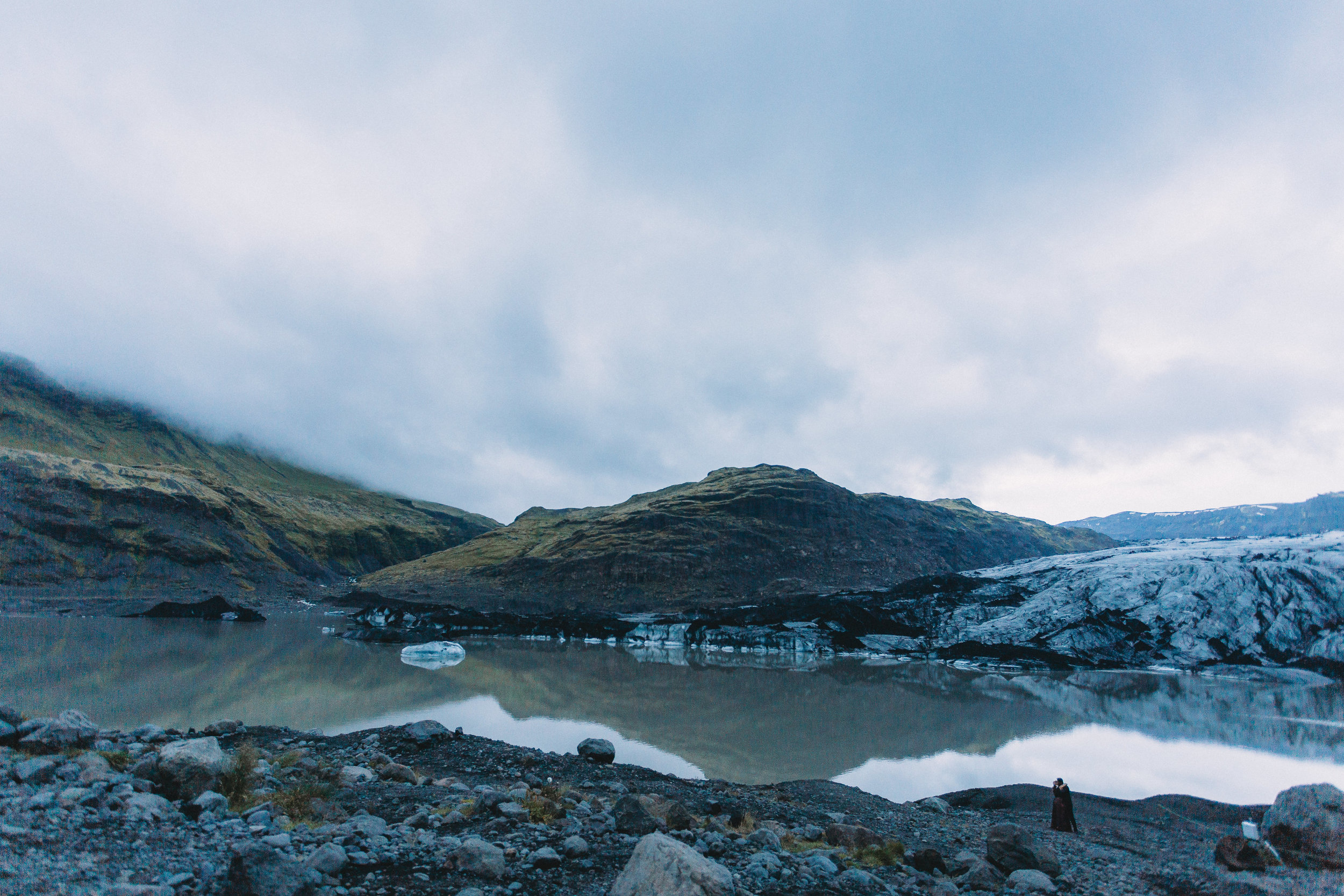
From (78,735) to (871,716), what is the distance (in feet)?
77.8

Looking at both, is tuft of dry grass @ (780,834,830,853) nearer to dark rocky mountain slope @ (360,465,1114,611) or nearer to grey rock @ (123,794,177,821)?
grey rock @ (123,794,177,821)

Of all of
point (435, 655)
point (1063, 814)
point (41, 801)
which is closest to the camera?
point (41, 801)

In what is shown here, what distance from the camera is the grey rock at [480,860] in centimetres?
587

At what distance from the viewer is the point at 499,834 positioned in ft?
23.0

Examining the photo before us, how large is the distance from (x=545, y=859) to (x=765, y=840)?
2.79 m

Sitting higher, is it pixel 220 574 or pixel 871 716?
pixel 220 574

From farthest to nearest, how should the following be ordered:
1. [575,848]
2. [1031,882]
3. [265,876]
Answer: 1. [1031,882]
2. [575,848]
3. [265,876]

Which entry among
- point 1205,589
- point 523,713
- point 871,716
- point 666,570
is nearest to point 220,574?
point 666,570

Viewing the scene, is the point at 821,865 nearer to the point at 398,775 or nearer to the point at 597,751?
the point at 398,775

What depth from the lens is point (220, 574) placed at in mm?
92062

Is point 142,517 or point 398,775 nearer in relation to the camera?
point 398,775

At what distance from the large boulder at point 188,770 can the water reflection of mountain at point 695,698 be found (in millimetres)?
10910

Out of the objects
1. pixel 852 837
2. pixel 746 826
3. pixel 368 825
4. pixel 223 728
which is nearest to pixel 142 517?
pixel 223 728

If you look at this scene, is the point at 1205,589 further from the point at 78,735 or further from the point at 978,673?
the point at 78,735
